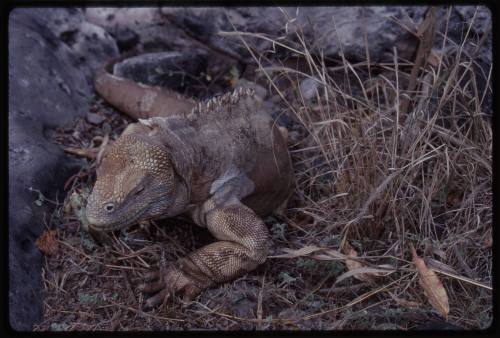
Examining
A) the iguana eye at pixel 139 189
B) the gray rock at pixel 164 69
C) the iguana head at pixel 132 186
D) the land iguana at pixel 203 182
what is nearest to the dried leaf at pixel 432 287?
the land iguana at pixel 203 182

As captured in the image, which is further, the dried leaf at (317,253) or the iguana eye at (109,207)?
the dried leaf at (317,253)

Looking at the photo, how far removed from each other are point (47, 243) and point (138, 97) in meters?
1.80

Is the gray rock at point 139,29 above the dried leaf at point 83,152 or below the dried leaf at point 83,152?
above

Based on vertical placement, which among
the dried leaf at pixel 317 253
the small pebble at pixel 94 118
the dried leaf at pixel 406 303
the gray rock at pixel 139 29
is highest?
the gray rock at pixel 139 29

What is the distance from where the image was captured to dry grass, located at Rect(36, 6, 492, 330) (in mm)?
3660

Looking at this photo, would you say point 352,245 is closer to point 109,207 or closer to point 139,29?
point 109,207

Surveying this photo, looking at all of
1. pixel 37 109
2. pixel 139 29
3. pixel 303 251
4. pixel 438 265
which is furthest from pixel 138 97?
pixel 438 265

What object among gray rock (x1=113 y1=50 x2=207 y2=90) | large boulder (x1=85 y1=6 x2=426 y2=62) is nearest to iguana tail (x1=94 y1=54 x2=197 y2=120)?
gray rock (x1=113 y1=50 x2=207 y2=90)

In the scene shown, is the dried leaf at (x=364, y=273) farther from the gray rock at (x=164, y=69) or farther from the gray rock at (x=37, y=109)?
the gray rock at (x=164, y=69)

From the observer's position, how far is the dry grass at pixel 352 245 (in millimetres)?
3660

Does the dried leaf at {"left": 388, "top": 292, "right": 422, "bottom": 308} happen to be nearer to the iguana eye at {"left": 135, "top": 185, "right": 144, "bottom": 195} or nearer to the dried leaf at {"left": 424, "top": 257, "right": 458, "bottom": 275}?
the dried leaf at {"left": 424, "top": 257, "right": 458, "bottom": 275}

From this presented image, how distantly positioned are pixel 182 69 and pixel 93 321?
2.98 m

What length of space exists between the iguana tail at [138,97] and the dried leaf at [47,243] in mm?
1553

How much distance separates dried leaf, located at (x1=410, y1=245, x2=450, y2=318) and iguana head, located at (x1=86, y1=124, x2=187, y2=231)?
1.69 meters
